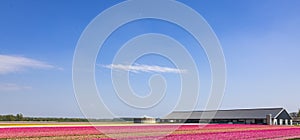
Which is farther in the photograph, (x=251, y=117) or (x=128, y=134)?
(x=251, y=117)

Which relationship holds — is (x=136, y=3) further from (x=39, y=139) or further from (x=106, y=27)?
(x=39, y=139)

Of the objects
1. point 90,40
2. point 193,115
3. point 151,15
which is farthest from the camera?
point 193,115

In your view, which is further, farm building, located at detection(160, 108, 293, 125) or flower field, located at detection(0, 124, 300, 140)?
farm building, located at detection(160, 108, 293, 125)

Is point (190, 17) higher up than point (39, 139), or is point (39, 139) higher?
point (190, 17)

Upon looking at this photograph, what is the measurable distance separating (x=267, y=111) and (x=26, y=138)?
206 ft

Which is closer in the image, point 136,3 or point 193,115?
point 136,3

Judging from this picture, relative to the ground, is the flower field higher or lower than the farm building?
lower

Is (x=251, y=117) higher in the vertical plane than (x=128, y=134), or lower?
higher

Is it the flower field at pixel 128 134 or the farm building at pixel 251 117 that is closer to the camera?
the flower field at pixel 128 134

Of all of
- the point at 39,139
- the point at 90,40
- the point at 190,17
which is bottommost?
the point at 39,139

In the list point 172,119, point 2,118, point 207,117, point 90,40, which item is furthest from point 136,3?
point 2,118

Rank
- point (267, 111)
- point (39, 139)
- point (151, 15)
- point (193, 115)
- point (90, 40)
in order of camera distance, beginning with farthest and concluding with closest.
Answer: point (193, 115) < point (267, 111) < point (39, 139) < point (151, 15) < point (90, 40)

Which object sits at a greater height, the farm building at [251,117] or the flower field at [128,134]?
the farm building at [251,117]

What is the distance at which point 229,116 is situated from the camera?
80.9 meters
